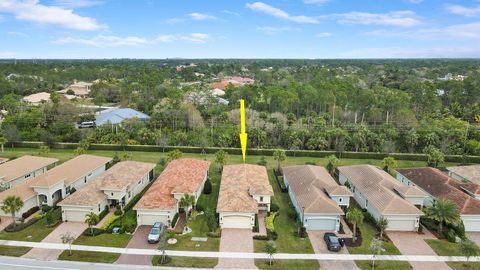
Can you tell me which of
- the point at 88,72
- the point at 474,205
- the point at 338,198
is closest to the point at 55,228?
the point at 338,198

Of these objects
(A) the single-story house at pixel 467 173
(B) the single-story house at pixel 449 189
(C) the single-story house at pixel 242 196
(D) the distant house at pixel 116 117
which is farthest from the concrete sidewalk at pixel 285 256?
(D) the distant house at pixel 116 117

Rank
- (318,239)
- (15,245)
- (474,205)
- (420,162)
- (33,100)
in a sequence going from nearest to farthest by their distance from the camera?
(15,245)
(318,239)
(474,205)
(420,162)
(33,100)

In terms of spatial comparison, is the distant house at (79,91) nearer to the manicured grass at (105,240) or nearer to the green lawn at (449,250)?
the manicured grass at (105,240)

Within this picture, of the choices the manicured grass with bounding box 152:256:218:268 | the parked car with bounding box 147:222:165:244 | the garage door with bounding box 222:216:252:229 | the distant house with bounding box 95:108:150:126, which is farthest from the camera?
the distant house with bounding box 95:108:150:126

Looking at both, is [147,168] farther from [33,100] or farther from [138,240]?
[33,100]

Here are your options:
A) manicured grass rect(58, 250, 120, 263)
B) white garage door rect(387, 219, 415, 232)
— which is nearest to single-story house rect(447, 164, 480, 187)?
white garage door rect(387, 219, 415, 232)

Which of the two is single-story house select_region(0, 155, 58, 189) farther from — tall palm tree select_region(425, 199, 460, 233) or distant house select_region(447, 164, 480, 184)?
distant house select_region(447, 164, 480, 184)

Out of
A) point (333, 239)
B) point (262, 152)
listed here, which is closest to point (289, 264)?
point (333, 239)
